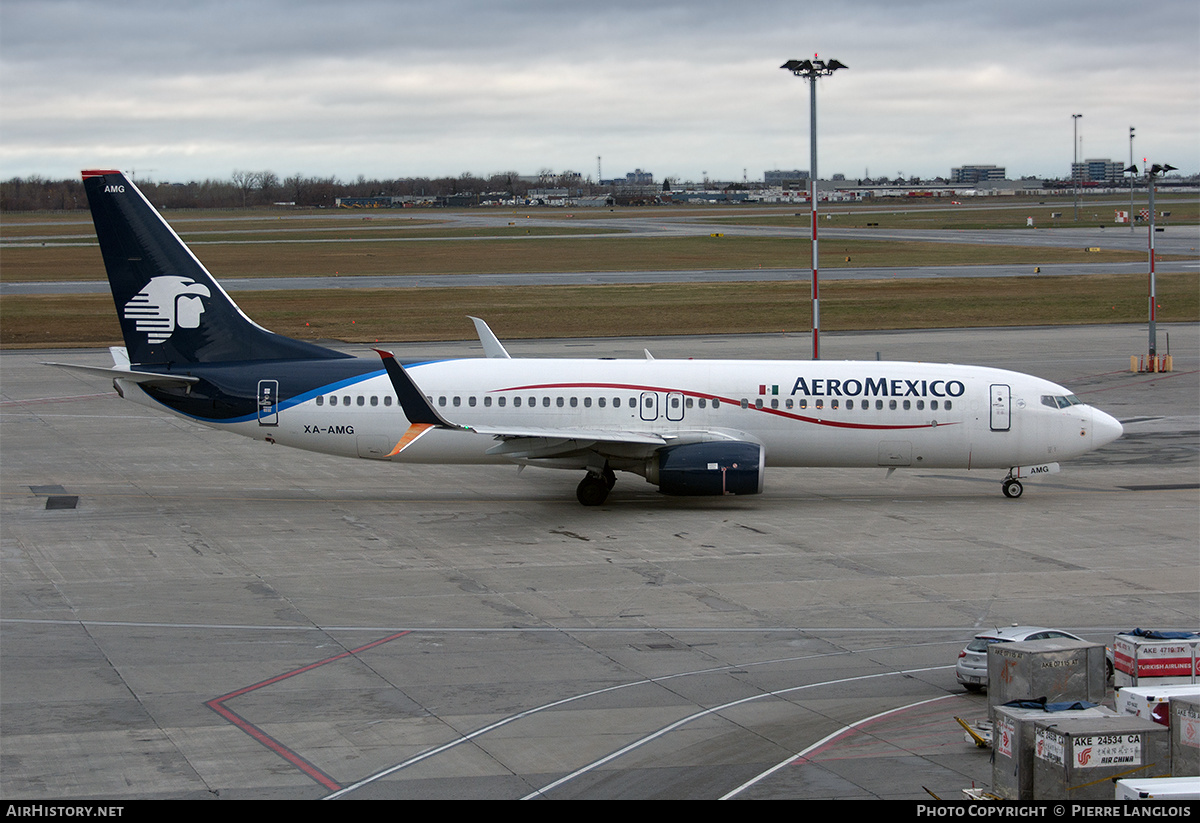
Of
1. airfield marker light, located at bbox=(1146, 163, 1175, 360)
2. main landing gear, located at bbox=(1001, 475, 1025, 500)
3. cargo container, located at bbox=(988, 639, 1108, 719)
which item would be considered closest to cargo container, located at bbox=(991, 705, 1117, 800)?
cargo container, located at bbox=(988, 639, 1108, 719)

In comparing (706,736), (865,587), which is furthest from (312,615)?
(865,587)

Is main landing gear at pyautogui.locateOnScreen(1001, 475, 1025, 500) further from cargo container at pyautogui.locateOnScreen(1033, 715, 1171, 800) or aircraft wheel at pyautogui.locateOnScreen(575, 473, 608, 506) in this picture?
cargo container at pyautogui.locateOnScreen(1033, 715, 1171, 800)

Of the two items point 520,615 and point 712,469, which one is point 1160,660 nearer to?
point 520,615

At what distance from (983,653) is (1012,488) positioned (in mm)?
16876

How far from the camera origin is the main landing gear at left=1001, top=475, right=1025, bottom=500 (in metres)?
35.0

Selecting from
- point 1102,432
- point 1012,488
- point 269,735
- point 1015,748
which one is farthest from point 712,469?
point 1015,748

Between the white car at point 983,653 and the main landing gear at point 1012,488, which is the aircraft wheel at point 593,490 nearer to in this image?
the main landing gear at point 1012,488

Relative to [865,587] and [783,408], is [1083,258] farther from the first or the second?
[865,587]

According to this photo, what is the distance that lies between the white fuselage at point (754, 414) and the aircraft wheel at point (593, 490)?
0.55 m

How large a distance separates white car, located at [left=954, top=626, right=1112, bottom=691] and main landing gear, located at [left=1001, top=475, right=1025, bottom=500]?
16.0 m

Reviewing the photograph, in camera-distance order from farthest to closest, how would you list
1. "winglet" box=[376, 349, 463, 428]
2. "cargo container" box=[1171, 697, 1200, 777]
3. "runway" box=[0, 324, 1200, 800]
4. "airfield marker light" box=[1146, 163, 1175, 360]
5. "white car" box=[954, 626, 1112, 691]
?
"airfield marker light" box=[1146, 163, 1175, 360]
"winglet" box=[376, 349, 463, 428]
"white car" box=[954, 626, 1112, 691]
"runway" box=[0, 324, 1200, 800]
"cargo container" box=[1171, 697, 1200, 777]

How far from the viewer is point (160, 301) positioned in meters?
34.8

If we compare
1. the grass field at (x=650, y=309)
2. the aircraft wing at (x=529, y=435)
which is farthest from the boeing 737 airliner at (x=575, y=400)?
the grass field at (x=650, y=309)

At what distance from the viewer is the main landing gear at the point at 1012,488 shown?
35031 mm
